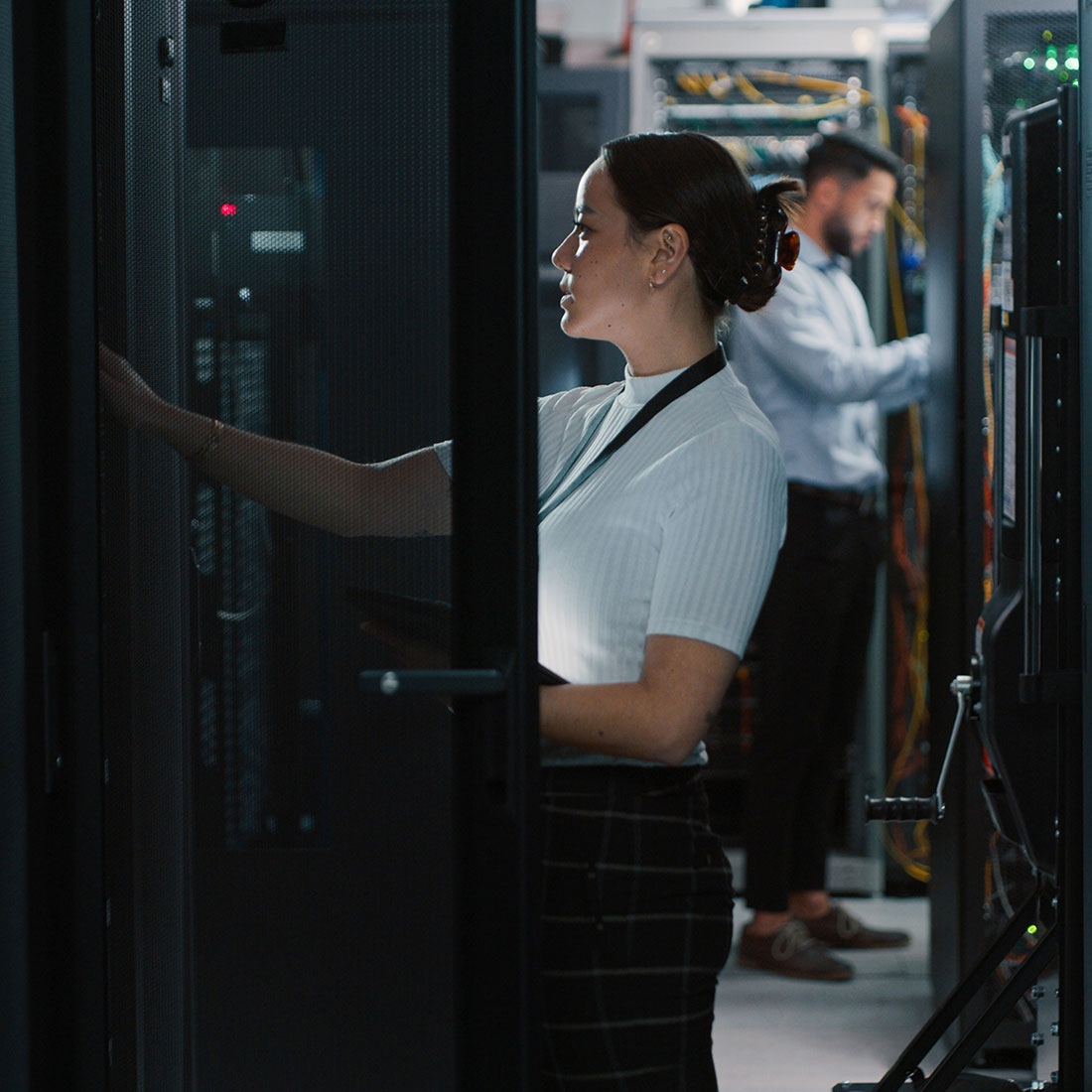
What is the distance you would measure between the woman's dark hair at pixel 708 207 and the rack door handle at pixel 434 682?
0.47 metres

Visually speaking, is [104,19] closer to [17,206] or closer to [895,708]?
[17,206]

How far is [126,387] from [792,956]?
8.00 ft

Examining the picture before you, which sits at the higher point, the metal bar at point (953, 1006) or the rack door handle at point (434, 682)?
the rack door handle at point (434, 682)

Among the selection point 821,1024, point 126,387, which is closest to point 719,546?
point 126,387

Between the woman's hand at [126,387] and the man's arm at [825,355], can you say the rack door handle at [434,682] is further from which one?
the man's arm at [825,355]

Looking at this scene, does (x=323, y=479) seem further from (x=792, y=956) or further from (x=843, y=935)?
(x=843, y=935)

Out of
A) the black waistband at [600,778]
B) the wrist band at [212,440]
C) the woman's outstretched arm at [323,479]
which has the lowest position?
the black waistband at [600,778]

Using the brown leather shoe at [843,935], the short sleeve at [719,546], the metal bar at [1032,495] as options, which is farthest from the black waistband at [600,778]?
the brown leather shoe at [843,935]

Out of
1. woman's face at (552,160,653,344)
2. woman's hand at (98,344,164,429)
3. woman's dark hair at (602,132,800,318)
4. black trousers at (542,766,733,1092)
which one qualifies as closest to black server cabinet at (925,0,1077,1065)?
woman's dark hair at (602,132,800,318)

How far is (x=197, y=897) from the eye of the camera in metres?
1.38

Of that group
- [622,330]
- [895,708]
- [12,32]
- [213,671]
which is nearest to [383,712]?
[213,671]

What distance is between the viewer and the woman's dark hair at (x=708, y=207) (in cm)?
143

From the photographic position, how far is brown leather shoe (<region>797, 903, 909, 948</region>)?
137 inches

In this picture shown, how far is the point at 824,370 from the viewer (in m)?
3.32
